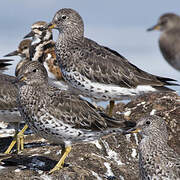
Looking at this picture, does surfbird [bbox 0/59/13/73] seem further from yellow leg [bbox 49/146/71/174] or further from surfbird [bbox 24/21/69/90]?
yellow leg [bbox 49/146/71/174]

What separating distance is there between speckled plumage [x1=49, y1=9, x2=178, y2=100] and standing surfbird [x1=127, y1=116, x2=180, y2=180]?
8.09 feet

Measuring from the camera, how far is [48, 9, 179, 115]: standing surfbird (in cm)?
1468

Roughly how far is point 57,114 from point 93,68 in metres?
3.03

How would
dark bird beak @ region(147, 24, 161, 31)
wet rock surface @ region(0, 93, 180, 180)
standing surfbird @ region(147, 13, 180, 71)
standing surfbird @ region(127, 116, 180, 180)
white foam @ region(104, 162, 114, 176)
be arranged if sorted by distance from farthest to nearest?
white foam @ region(104, 162, 114, 176) → wet rock surface @ region(0, 93, 180, 180) → standing surfbird @ region(127, 116, 180, 180) → dark bird beak @ region(147, 24, 161, 31) → standing surfbird @ region(147, 13, 180, 71)

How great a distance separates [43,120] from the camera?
12.0m

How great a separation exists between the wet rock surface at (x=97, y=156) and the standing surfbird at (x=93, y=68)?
A: 1.27m

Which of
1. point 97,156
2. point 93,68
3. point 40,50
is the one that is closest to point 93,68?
point 93,68

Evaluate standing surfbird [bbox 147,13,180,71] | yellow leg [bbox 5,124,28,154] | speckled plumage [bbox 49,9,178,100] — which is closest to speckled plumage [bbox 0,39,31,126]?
yellow leg [bbox 5,124,28,154]

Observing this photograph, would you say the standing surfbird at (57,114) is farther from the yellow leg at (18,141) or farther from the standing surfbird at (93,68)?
the yellow leg at (18,141)

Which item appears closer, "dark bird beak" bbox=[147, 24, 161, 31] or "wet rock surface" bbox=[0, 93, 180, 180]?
"dark bird beak" bbox=[147, 24, 161, 31]

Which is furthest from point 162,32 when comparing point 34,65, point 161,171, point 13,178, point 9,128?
point 9,128

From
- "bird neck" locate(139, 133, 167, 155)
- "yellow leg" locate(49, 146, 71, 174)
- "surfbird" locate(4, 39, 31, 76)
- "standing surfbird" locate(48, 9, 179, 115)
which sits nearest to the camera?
"bird neck" locate(139, 133, 167, 155)

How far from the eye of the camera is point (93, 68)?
49.2 ft

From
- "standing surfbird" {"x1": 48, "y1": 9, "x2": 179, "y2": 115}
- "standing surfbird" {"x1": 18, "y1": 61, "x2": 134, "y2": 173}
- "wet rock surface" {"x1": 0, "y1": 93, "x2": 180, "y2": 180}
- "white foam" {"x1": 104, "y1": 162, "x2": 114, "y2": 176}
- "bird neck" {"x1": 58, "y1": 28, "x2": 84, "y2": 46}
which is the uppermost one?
"bird neck" {"x1": 58, "y1": 28, "x2": 84, "y2": 46}
